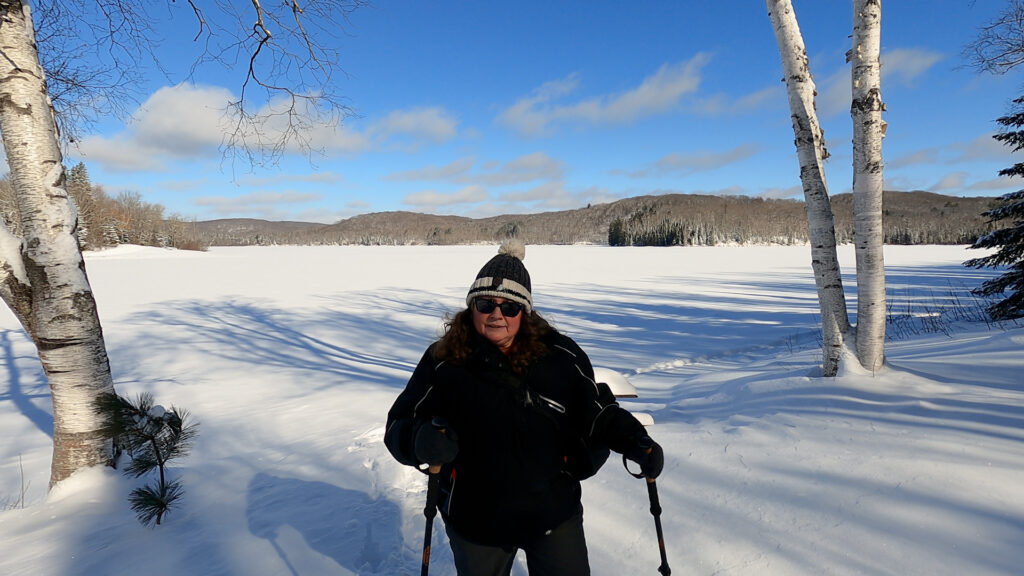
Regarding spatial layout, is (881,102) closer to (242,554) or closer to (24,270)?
(242,554)

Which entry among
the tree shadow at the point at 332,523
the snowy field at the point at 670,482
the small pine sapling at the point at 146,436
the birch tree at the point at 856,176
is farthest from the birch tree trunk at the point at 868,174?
the small pine sapling at the point at 146,436

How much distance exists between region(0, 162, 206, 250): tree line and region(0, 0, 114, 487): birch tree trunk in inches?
1453

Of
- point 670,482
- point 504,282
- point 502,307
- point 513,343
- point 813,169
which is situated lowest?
point 670,482

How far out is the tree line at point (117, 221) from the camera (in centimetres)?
4114

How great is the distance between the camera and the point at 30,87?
Answer: 3023 mm

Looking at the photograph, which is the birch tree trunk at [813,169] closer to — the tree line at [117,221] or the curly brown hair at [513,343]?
the curly brown hair at [513,343]

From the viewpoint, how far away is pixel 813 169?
4516 millimetres

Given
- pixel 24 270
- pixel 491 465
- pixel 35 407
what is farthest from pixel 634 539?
pixel 35 407

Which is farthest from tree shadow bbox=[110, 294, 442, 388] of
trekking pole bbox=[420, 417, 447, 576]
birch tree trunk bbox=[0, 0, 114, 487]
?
trekking pole bbox=[420, 417, 447, 576]

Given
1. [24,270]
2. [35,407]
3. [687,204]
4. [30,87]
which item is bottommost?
[35,407]

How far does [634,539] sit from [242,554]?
7.69 feet

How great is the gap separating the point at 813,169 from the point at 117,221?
67.9 meters

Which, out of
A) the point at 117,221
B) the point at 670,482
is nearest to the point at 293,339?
the point at 670,482

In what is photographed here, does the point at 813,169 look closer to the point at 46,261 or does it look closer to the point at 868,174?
the point at 868,174
